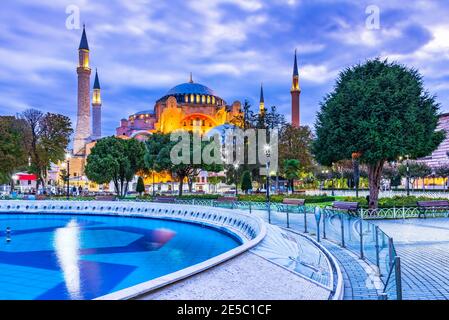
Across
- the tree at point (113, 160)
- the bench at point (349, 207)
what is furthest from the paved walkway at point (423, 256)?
the tree at point (113, 160)

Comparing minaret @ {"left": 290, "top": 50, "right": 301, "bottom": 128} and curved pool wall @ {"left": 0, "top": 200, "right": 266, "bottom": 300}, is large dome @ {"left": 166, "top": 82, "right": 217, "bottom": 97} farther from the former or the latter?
curved pool wall @ {"left": 0, "top": 200, "right": 266, "bottom": 300}

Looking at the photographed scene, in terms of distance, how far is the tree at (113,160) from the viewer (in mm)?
36344

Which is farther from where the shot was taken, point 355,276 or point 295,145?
point 295,145

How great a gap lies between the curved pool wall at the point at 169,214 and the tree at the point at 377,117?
6.79 meters

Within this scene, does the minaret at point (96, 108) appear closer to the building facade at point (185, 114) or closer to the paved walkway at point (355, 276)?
the building facade at point (185, 114)

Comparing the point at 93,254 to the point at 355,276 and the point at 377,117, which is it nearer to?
the point at 355,276

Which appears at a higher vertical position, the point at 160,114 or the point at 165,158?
the point at 160,114

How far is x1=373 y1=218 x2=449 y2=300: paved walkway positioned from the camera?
654 cm

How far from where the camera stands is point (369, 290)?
21.5 ft

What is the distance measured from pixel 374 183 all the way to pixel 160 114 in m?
79.5

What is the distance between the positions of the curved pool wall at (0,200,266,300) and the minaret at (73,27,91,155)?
52914mm

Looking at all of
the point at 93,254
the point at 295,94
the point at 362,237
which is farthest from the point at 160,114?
the point at 362,237

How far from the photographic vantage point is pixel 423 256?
30.4 feet
